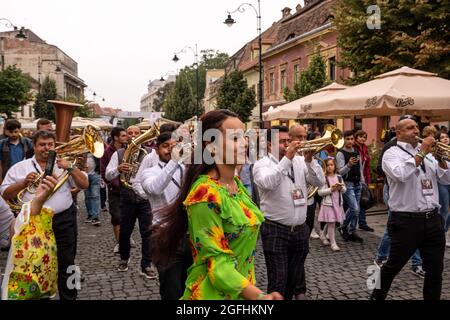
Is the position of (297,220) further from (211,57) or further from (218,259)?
(211,57)

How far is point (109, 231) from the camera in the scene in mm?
9227

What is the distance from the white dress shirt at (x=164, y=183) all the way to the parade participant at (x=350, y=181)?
428 centimetres

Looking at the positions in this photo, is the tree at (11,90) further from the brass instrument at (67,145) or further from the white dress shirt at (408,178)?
the white dress shirt at (408,178)

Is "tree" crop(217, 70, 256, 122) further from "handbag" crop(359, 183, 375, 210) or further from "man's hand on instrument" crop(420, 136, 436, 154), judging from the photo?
"man's hand on instrument" crop(420, 136, 436, 154)

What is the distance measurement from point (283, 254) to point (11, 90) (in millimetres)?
25906

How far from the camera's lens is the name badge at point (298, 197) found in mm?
4328

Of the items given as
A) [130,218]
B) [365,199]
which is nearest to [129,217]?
[130,218]

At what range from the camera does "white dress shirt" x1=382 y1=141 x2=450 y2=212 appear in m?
4.45

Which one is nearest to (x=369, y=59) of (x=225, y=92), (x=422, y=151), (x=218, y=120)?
(x=422, y=151)

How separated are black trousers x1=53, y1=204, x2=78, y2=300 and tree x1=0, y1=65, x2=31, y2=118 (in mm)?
24216

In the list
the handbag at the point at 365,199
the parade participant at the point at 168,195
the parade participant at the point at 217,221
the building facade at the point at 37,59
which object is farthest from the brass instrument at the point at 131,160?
the building facade at the point at 37,59

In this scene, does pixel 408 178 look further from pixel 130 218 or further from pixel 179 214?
pixel 130 218

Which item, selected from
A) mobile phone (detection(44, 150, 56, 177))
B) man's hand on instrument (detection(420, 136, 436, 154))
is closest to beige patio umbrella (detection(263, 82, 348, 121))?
man's hand on instrument (detection(420, 136, 436, 154))

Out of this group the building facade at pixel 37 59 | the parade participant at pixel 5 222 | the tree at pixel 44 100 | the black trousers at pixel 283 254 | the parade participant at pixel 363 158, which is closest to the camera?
the parade participant at pixel 5 222
